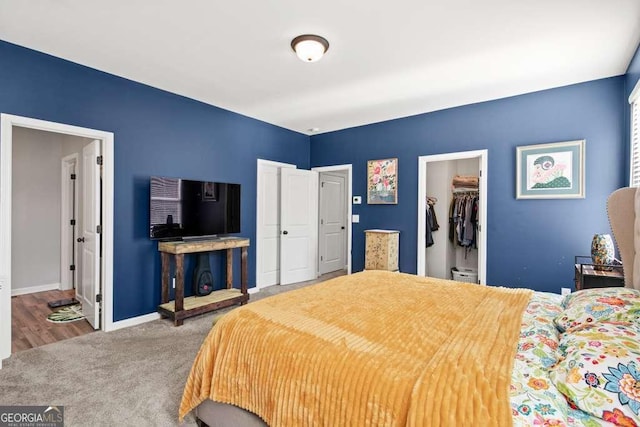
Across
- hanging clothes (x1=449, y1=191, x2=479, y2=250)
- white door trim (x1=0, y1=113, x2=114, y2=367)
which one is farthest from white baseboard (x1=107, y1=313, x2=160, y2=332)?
hanging clothes (x1=449, y1=191, x2=479, y2=250)

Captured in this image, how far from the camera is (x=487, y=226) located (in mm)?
3893

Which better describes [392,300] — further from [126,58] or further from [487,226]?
[126,58]

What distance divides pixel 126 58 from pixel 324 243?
4.13m

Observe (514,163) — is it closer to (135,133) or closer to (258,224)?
(258,224)

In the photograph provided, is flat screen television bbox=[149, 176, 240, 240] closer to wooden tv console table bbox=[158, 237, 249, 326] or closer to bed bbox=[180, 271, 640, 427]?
wooden tv console table bbox=[158, 237, 249, 326]

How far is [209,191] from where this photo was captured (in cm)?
382

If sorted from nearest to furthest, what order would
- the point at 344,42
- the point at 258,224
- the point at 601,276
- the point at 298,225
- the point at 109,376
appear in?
the point at 109,376 < the point at 601,276 < the point at 344,42 < the point at 258,224 < the point at 298,225

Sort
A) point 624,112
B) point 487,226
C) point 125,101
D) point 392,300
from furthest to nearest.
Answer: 1. point 487,226
2. point 125,101
3. point 624,112
4. point 392,300

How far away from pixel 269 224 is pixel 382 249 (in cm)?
178

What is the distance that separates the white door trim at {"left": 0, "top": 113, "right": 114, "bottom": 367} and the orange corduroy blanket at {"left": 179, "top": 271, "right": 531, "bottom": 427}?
81.3 inches

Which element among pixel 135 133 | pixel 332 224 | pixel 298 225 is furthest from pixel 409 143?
pixel 135 133

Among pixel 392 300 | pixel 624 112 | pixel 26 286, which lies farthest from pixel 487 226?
pixel 26 286

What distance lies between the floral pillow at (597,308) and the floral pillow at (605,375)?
19 cm

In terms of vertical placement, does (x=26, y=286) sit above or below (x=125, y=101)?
below
